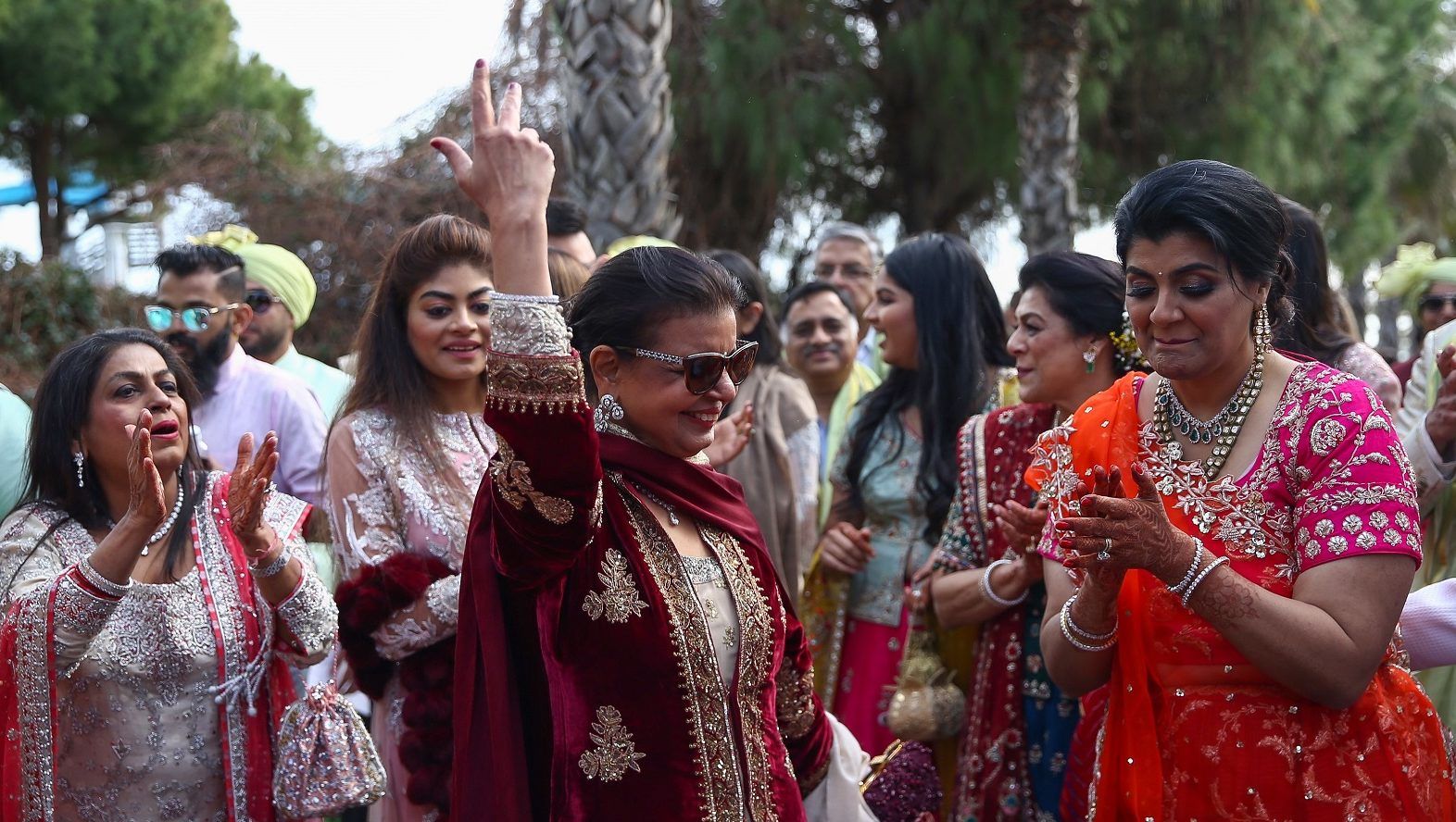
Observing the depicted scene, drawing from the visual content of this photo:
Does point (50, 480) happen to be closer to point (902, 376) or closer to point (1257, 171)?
point (902, 376)

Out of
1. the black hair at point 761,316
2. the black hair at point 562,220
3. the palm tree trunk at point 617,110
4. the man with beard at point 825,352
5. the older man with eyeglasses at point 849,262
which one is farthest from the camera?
the older man with eyeglasses at point 849,262

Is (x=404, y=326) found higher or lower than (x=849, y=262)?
lower

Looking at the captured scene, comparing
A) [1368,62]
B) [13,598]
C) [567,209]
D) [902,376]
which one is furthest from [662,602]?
[1368,62]

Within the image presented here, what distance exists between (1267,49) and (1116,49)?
1.54 metres

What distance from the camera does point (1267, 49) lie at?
1286 centimetres

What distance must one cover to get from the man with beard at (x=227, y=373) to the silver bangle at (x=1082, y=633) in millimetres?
2764

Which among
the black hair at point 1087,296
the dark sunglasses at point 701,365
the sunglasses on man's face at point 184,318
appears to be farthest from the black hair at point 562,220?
the dark sunglasses at point 701,365

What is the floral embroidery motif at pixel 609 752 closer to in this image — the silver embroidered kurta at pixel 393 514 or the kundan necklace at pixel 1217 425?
the silver embroidered kurta at pixel 393 514

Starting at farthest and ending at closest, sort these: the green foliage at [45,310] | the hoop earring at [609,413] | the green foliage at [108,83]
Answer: the green foliage at [108,83], the green foliage at [45,310], the hoop earring at [609,413]

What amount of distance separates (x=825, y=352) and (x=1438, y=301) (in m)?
2.51

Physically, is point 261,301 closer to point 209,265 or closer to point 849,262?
point 209,265

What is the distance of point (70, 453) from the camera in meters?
3.62

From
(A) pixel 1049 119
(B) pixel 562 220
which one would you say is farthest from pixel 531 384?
(A) pixel 1049 119

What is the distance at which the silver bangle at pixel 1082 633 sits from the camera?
2.94 m
